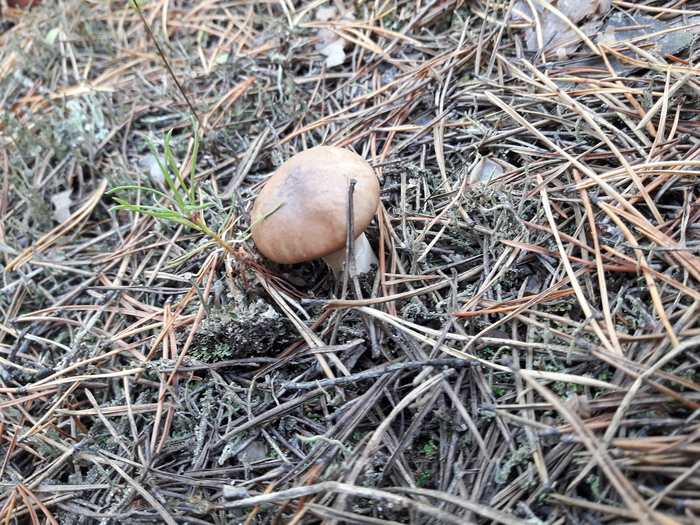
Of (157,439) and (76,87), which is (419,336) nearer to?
(157,439)

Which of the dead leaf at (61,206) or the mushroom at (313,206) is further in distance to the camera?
the dead leaf at (61,206)

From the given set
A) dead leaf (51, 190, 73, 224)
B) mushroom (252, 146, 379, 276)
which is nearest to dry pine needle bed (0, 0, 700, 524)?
dead leaf (51, 190, 73, 224)

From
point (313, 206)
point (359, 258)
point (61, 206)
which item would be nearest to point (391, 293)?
point (359, 258)

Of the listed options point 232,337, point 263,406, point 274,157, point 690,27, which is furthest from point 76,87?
point 690,27

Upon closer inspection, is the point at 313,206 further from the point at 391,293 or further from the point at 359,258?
the point at 391,293

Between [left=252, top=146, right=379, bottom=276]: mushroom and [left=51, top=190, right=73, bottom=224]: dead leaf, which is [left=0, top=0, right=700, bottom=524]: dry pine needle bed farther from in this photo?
[left=252, top=146, right=379, bottom=276]: mushroom

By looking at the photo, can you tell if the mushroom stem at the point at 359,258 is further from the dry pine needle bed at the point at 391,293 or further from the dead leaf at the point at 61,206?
the dead leaf at the point at 61,206

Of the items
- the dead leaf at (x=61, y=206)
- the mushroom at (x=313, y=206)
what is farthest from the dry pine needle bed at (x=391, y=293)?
Answer: the mushroom at (x=313, y=206)
